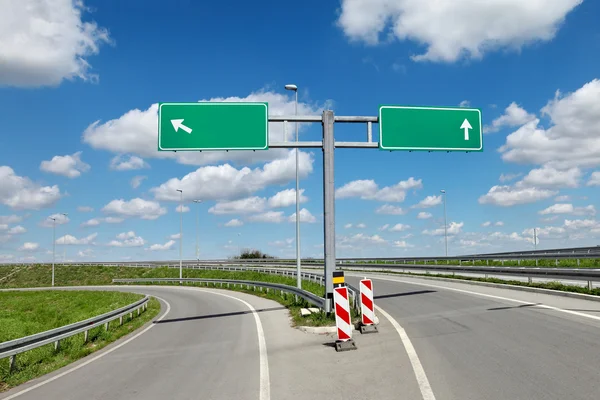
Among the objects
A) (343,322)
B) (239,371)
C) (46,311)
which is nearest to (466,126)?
(343,322)

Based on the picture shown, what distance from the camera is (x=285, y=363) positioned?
30.2 feet

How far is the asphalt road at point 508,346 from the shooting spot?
261 inches

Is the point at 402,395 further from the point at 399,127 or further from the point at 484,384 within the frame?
the point at 399,127

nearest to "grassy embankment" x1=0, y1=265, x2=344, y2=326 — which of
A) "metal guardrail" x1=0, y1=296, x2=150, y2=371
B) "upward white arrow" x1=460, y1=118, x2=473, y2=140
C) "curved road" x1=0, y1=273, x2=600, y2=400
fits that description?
"metal guardrail" x1=0, y1=296, x2=150, y2=371

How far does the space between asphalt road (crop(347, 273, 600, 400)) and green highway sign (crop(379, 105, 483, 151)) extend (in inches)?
197

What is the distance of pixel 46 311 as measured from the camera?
101 feet

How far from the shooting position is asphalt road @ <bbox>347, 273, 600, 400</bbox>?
6.63m

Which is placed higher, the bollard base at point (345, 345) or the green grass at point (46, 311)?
the bollard base at point (345, 345)

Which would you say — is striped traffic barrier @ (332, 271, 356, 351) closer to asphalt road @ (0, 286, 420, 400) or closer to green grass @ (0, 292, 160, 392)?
asphalt road @ (0, 286, 420, 400)

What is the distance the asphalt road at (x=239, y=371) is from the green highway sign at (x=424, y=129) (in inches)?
236

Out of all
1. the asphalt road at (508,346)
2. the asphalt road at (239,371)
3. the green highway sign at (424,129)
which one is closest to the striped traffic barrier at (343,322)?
the asphalt road at (239,371)

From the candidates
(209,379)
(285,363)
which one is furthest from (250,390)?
(285,363)

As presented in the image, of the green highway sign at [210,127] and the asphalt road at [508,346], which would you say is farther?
the green highway sign at [210,127]

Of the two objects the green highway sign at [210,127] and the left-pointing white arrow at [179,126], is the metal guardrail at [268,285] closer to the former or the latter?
the green highway sign at [210,127]
